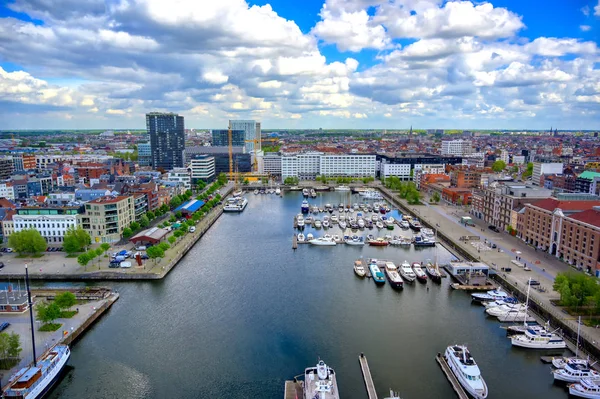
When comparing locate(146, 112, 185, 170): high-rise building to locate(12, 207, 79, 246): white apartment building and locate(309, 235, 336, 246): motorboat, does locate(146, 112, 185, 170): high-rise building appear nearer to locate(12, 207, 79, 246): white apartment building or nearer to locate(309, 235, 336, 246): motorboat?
locate(12, 207, 79, 246): white apartment building

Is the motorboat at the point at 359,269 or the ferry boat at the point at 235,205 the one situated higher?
the ferry boat at the point at 235,205

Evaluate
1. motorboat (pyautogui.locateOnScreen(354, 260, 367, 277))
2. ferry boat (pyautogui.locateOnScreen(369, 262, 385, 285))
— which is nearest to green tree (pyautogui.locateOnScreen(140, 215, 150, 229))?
motorboat (pyautogui.locateOnScreen(354, 260, 367, 277))

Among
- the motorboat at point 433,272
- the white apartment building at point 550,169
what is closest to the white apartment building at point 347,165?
the white apartment building at point 550,169

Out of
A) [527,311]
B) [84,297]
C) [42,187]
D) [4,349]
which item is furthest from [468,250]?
[42,187]

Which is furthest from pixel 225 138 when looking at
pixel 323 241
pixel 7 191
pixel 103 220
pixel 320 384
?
pixel 320 384

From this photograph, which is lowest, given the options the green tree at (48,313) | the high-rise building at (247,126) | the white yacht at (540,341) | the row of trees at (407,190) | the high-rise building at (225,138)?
the white yacht at (540,341)

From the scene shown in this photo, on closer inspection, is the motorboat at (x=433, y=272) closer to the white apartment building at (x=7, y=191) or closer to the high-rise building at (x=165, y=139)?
the white apartment building at (x=7, y=191)
